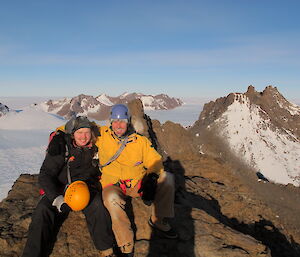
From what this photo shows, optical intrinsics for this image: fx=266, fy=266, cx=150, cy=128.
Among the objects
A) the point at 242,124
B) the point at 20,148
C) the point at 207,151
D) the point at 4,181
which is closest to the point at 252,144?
the point at 242,124

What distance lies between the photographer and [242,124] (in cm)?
6047

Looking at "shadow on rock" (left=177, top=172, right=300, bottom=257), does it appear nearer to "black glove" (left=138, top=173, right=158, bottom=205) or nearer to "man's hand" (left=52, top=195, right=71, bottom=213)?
"black glove" (left=138, top=173, right=158, bottom=205)

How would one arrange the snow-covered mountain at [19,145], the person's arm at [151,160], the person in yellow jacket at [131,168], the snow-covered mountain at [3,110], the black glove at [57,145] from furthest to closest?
1. the snow-covered mountain at [3,110]
2. the snow-covered mountain at [19,145]
3. the person's arm at [151,160]
4. the person in yellow jacket at [131,168]
5. the black glove at [57,145]

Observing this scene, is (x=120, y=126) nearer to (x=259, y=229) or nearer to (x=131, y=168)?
(x=131, y=168)

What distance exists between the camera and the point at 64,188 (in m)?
5.95

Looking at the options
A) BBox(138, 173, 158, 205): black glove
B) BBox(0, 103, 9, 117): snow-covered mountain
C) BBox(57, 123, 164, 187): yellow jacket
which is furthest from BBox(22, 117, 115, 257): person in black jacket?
BBox(0, 103, 9, 117): snow-covered mountain

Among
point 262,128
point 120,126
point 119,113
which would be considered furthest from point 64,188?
point 262,128

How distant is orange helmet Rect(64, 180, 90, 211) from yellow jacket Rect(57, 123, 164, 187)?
3.12 feet

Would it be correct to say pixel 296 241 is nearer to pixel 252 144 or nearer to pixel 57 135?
pixel 57 135

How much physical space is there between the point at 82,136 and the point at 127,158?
3.87 feet

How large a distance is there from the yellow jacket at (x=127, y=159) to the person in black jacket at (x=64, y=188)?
0.98 ft

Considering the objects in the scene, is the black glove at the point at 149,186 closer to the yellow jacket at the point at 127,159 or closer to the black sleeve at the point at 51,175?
the yellow jacket at the point at 127,159

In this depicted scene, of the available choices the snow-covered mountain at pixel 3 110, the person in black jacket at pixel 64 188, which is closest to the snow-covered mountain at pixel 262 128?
the person in black jacket at pixel 64 188

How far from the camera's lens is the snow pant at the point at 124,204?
18.5ft
